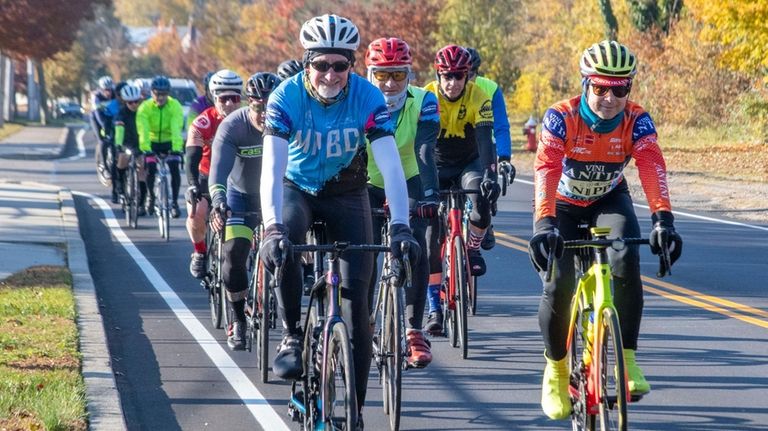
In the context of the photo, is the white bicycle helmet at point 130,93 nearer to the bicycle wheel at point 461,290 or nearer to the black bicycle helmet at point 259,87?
the black bicycle helmet at point 259,87

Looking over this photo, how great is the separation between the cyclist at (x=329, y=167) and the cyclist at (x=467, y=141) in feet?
11.6

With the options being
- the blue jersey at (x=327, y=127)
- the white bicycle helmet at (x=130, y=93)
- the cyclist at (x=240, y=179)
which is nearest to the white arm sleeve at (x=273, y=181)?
the blue jersey at (x=327, y=127)

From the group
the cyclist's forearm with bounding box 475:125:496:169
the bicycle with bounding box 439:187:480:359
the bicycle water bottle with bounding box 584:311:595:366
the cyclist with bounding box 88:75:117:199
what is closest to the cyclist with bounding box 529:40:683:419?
the bicycle water bottle with bounding box 584:311:595:366

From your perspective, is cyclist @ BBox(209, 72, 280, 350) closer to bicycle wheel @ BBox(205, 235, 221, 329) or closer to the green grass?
bicycle wheel @ BBox(205, 235, 221, 329)

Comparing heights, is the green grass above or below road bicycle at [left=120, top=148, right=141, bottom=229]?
below

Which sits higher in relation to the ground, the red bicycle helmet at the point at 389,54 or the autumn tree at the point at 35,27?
the autumn tree at the point at 35,27

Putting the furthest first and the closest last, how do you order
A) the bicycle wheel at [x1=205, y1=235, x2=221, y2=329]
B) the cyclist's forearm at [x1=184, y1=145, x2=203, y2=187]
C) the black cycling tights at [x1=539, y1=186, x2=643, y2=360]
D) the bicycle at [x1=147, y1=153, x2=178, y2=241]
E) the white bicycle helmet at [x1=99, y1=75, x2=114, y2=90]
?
the white bicycle helmet at [x1=99, y1=75, x2=114, y2=90] → the bicycle at [x1=147, y1=153, x2=178, y2=241] → the cyclist's forearm at [x1=184, y1=145, x2=203, y2=187] → the bicycle wheel at [x1=205, y1=235, x2=221, y2=329] → the black cycling tights at [x1=539, y1=186, x2=643, y2=360]

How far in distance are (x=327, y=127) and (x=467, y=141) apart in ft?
13.5

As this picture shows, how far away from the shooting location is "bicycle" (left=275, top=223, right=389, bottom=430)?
19.2ft

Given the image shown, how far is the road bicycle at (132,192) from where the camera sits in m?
18.5

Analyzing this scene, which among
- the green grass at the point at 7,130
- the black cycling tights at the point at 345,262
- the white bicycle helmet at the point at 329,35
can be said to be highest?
the white bicycle helmet at the point at 329,35

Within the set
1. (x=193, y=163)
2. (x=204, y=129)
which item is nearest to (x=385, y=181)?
(x=193, y=163)

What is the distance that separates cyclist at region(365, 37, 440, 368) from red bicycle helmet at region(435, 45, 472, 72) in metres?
0.81

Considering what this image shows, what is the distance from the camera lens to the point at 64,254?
1476cm
